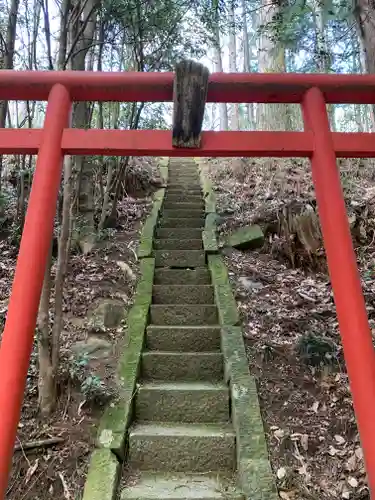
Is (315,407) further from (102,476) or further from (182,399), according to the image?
(102,476)

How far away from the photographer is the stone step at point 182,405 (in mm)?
3607

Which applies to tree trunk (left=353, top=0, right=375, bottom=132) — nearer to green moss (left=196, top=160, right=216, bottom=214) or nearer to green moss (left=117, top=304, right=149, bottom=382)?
green moss (left=117, top=304, right=149, bottom=382)

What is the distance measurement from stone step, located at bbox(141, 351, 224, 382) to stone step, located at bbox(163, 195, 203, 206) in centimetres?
454

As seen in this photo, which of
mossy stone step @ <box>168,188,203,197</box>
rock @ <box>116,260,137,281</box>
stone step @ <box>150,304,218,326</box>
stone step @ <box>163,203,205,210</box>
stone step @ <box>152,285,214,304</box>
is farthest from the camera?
mossy stone step @ <box>168,188,203,197</box>

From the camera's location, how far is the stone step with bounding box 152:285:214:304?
5113 millimetres

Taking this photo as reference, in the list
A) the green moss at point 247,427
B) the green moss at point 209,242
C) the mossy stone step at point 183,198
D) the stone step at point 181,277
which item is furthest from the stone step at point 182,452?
the mossy stone step at point 183,198

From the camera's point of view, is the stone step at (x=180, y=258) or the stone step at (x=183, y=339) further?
the stone step at (x=180, y=258)

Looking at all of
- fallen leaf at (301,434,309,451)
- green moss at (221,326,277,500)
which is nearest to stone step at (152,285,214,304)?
green moss at (221,326,277,500)

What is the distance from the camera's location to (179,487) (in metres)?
3.00

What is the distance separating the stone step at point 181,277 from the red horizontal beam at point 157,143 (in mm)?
3029

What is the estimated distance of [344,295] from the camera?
2.21m

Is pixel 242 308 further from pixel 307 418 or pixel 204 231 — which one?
pixel 204 231

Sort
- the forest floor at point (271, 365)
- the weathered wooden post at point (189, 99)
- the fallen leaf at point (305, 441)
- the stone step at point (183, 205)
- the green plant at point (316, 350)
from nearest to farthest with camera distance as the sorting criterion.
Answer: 1. the weathered wooden post at point (189, 99)
2. the forest floor at point (271, 365)
3. the fallen leaf at point (305, 441)
4. the green plant at point (316, 350)
5. the stone step at point (183, 205)

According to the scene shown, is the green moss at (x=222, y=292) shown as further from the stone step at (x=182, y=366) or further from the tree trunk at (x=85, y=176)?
the tree trunk at (x=85, y=176)
